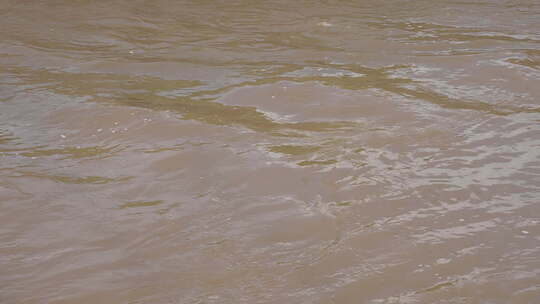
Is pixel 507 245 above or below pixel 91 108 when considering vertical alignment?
below

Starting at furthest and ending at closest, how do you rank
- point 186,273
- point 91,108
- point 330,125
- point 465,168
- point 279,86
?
point 279,86, point 91,108, point 330,125, point 465,168, point 186,273

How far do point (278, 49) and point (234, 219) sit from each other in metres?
3.17

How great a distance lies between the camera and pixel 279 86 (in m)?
4.53

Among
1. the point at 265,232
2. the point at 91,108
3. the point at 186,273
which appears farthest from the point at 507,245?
the point at 91,108

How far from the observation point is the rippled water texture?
7.84 feet

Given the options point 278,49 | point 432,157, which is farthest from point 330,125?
point 278,49

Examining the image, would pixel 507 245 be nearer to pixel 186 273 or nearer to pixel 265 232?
pixel 265 232

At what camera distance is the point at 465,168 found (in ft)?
10.6

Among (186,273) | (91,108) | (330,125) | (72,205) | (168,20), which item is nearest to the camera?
(186,273)

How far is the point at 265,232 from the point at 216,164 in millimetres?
752

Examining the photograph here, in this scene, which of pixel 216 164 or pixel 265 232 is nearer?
pixel 265 232

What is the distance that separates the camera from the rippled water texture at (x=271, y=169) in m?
2.39

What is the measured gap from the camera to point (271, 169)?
129 inches

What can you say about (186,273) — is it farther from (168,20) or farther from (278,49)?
(168,20)
